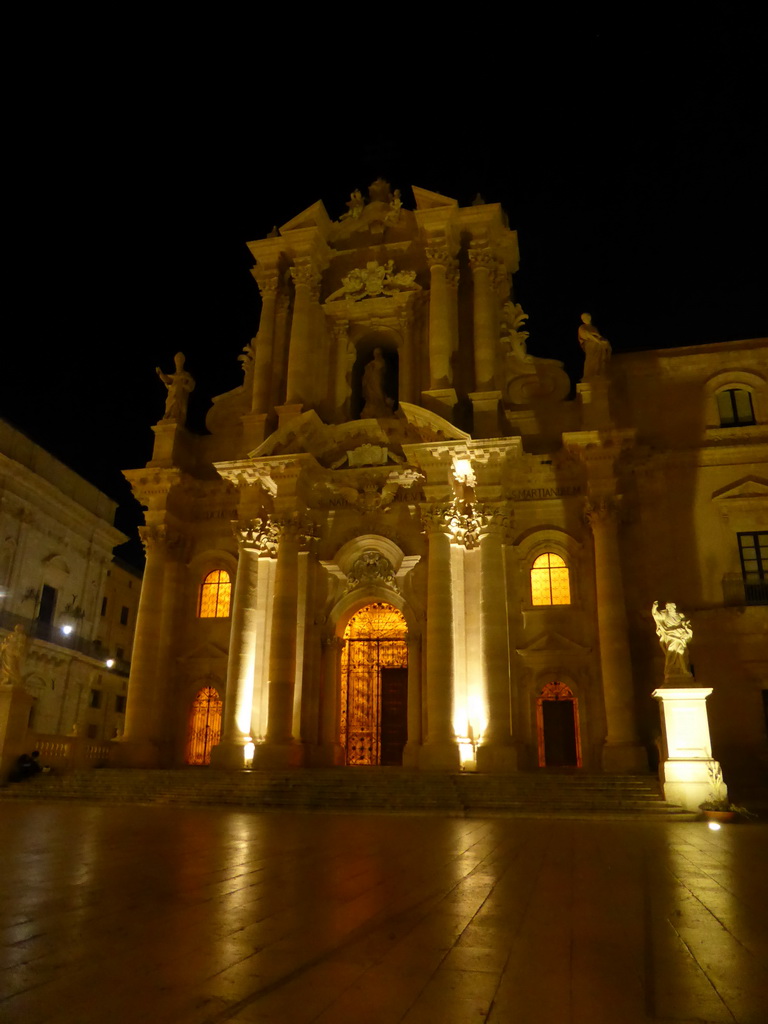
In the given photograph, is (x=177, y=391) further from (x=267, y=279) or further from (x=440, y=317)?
(x=440, y=317)

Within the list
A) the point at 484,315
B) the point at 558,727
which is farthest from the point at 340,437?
the point at 558,727

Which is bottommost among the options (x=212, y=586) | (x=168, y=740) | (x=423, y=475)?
(x=168, y=740)

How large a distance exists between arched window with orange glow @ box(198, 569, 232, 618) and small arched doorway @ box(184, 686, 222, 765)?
2484 mm

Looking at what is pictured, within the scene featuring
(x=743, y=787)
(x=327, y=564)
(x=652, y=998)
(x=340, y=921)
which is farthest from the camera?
(x=327, y=564)

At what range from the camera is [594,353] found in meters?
24.4

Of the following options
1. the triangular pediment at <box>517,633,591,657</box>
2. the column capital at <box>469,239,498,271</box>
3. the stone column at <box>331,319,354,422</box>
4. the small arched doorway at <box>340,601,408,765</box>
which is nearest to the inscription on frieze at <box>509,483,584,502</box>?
the triangular pediment at <box>517,633,591,657</box>

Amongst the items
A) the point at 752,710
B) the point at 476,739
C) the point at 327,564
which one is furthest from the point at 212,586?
the point at 752,710

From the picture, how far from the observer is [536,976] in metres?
3.85

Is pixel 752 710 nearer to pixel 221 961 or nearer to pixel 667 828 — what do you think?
pixel 667 828

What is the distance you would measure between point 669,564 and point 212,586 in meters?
14.7

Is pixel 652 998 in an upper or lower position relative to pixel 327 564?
lower

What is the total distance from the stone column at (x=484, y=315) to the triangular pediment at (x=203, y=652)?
1181cm

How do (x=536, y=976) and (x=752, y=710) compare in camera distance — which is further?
(x=752, y=710)

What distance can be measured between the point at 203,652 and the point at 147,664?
195cm
